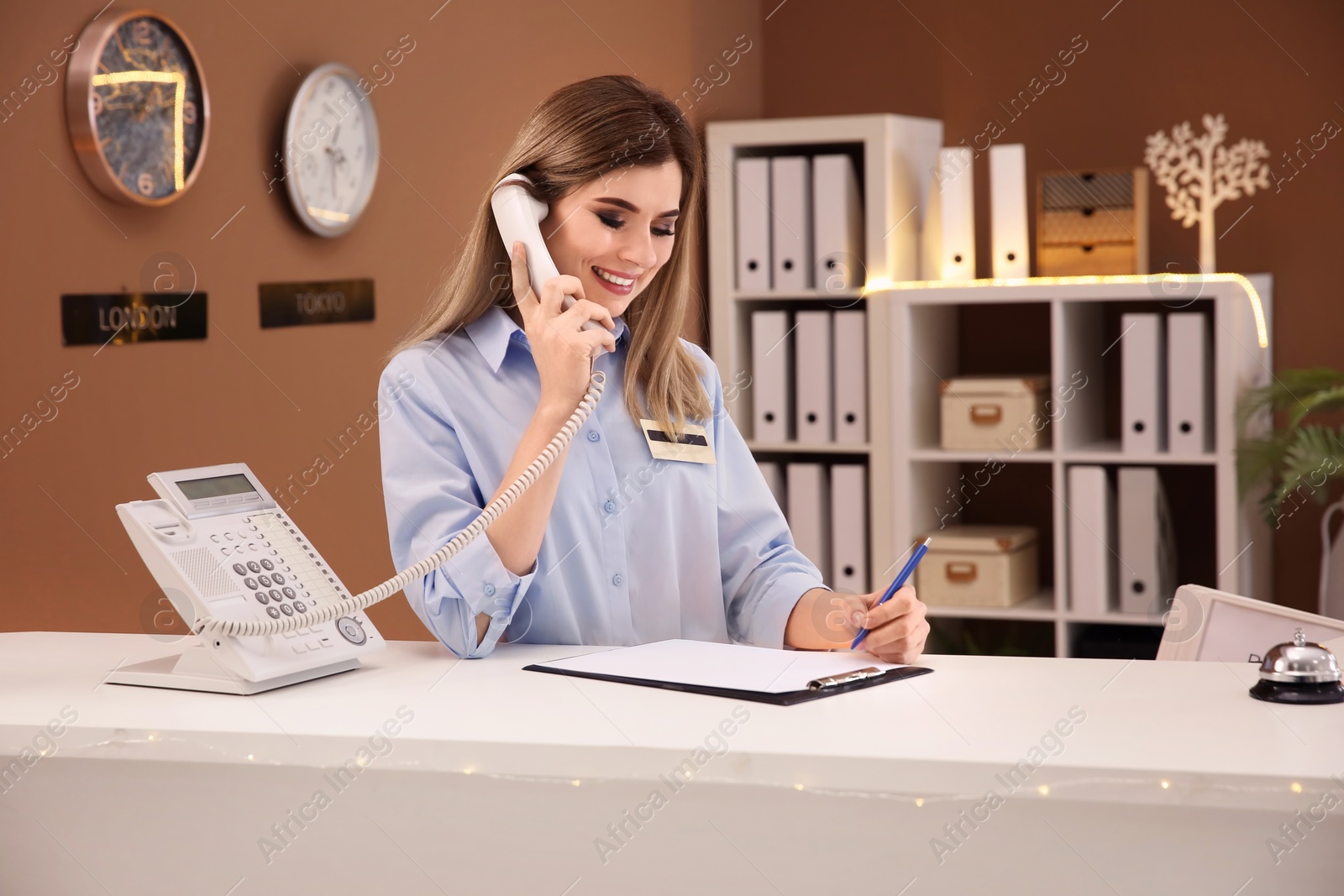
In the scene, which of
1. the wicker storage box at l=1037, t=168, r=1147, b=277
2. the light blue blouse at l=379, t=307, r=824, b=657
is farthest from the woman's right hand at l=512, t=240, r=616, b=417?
the wicker storage box at l=1037, t=168, r=1147, b=277

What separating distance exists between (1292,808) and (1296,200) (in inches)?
136

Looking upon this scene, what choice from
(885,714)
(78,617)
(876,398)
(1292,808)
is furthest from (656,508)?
(876,398)

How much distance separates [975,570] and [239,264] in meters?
2.21

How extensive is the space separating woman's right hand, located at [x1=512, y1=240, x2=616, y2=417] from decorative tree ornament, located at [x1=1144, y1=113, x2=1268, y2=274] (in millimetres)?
2791

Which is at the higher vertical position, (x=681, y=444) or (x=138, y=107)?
(x=138, y=107)

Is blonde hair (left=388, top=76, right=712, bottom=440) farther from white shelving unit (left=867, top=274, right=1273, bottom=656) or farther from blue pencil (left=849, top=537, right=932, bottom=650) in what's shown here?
white shelving unit (left=867, top=274, right=1273, bottom=656)

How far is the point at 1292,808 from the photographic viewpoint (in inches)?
36.0

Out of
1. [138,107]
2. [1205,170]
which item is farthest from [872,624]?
[1205,170]


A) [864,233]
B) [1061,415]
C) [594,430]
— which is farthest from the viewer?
[864,233]

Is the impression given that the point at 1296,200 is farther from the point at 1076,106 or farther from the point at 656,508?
the point at 656,508

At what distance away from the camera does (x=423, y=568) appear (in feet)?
4.26

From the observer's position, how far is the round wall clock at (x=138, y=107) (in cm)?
211

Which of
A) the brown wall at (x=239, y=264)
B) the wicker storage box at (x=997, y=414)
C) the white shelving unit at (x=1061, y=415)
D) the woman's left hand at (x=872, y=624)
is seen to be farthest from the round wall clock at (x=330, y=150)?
the wicker storage box at (x=997, y=414)

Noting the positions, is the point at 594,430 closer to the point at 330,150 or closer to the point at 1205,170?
the point at 330,150
